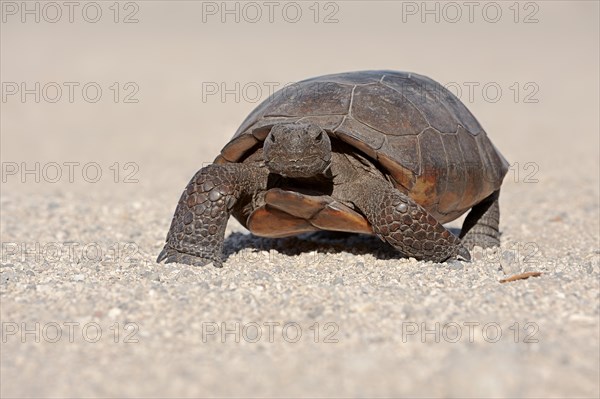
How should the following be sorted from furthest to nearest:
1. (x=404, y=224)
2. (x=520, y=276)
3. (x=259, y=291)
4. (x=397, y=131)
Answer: (x=397, y=131) → (x=404, y=224) → (x=520, y=276) → (x=259, y=291)

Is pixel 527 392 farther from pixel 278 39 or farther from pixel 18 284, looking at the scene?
pixel 278 39

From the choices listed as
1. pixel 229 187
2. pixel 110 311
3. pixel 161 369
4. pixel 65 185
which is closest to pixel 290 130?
pixel 229 187

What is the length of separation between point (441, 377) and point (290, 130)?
96.4 inches

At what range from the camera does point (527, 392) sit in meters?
3.15

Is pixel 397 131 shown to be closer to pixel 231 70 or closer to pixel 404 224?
pixel 404 224

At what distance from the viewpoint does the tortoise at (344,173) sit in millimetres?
5430

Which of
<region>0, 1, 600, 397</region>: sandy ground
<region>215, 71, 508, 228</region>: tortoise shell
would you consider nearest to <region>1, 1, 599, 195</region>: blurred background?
<region>0, 1, 600, 397</region>: sandy ground

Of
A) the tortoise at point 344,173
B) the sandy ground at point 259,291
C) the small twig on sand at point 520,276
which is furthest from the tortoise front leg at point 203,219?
the small twig on sand at point 520,276

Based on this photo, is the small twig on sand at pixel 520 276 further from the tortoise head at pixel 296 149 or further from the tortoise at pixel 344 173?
the tortoise head at pixel 296 149

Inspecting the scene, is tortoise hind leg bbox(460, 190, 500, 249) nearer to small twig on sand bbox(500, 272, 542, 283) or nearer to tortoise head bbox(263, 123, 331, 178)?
small twig on sand bbox(500, 272, 542, 283)

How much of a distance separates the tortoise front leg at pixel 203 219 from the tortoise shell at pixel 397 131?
381mm

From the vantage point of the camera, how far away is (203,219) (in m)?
5.52

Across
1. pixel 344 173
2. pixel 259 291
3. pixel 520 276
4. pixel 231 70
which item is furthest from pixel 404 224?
pixel 231 70

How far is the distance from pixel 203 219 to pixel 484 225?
9.25 feet
